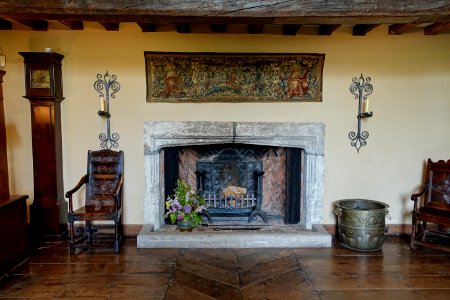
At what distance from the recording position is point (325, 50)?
3.55 m

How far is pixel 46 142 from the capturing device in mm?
3449

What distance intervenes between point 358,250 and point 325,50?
7.22ft

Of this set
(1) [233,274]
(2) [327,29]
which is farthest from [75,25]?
(1) [233,274]

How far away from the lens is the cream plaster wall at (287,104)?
138 inches

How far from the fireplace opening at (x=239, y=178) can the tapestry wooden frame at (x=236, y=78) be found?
73 cm

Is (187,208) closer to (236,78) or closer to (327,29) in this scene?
(236,78)

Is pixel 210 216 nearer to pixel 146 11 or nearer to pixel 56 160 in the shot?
pixel 56 160

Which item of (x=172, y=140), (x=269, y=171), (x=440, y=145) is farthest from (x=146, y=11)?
(x=440, y=145)

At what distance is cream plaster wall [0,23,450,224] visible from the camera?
138 inches

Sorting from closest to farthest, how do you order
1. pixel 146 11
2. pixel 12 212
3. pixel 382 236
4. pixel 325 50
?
pixel 146 11 < pixel 12 212 < pixel 382 236 < pixel 325 50

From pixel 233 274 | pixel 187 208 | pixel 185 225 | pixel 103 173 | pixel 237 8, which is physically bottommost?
pixel 233 274

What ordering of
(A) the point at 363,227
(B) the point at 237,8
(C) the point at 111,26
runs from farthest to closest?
(C) the point at 111,26
(A) the point at 363,227
(B) the point at 237,8

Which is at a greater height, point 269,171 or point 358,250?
point 269,171

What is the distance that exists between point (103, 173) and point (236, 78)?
1.84 m
